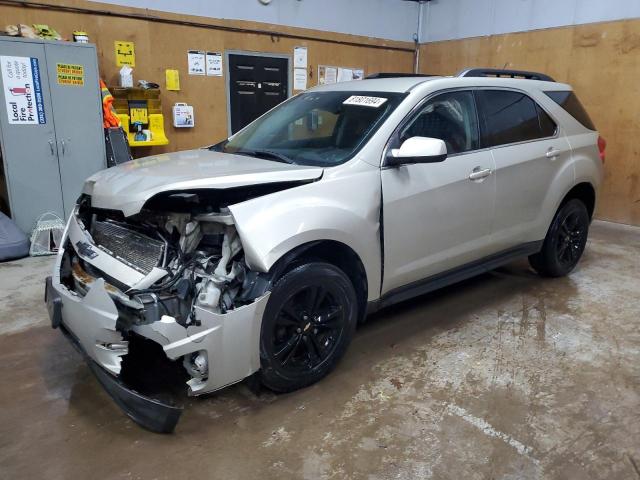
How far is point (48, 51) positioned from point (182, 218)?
349cm

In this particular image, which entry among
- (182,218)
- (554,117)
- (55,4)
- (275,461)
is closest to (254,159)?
(182,218)

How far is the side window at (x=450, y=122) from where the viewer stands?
273cm

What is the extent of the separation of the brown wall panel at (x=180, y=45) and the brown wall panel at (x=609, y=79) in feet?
8.63

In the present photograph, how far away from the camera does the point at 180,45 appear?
5.67 metres

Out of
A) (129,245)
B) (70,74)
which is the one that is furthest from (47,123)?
(129,245)

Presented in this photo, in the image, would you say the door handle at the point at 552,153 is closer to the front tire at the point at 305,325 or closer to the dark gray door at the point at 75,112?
the front tire at the point at 305,325

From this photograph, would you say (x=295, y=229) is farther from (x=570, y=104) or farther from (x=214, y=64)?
(x=214, y=64)

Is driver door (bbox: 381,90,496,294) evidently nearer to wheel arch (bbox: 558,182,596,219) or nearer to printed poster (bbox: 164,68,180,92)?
wheel arch (bbox: 558,182,596,219)

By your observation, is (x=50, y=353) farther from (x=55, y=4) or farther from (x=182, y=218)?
(x=55, y=4)

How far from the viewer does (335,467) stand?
1944 millimetres

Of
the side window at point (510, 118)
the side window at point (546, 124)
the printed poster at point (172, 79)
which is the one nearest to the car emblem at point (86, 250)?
the side window at point (510, 118)

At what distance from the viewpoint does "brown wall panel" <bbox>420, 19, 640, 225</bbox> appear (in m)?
5.59

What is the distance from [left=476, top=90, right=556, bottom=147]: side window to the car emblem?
231 cm

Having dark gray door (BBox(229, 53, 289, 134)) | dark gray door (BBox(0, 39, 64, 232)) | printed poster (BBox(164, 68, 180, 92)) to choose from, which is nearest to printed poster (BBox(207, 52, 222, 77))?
dark gray door (BBox(229, 53, 289, 134))
